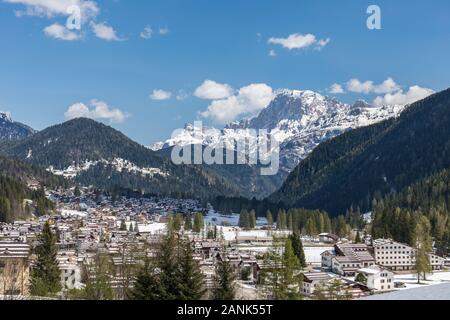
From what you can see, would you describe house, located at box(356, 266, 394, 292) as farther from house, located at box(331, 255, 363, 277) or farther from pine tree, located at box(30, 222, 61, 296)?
pine tree, located at box(30, 222, 61, 296)

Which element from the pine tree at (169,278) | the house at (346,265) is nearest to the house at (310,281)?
the house at (346,265)

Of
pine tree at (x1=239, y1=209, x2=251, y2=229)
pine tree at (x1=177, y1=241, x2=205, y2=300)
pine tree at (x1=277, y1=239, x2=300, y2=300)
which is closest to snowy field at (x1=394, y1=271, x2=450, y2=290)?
pine tree at (x1=277, y1=239, x2=300, y2=300)

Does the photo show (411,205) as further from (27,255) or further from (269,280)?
(269,280)

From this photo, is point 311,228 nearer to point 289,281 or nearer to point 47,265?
point 47,265

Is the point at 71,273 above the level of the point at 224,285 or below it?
below

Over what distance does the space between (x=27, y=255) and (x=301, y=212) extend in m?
90.8

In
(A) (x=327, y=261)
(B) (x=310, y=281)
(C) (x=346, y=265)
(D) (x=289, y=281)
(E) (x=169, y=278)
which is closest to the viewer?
(E) (x=169, y=278)

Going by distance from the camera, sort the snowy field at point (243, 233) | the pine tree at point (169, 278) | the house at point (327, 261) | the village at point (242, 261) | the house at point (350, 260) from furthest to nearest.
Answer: the snowy field at point (243, 233) < the house at point (327, 261) < the house at point (350, 260) < the village at point (242, 261) < the pine tree at point (169, 278)

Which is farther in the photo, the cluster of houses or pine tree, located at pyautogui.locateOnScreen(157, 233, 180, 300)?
the cluster of houses

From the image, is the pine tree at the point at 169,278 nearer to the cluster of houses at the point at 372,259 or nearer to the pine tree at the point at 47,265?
the pine tree at the point at 47,265

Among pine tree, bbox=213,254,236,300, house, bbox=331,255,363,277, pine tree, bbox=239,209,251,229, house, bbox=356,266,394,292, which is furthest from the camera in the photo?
pine tree, bbox=239,209,251,229

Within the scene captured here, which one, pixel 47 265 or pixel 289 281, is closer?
pixel 289 281

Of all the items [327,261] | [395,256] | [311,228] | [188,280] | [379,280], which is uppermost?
[311,228]

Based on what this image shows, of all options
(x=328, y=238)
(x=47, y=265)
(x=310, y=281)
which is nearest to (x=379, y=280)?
(x=310, y=281)
